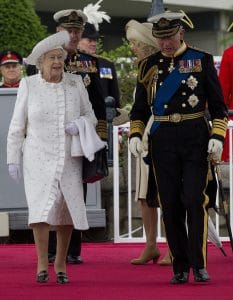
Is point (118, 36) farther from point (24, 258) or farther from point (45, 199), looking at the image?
point (45, 199)

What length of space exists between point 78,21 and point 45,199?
1707 millimetres

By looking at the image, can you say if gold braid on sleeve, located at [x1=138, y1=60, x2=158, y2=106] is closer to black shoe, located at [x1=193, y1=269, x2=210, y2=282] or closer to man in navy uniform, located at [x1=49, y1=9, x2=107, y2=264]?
man in navy uniform, located at [x1=49, y1=9, x2=107, y2=264]

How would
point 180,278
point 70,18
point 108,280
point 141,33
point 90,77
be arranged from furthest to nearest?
point 141,33, point 90,77, point 70,18, point 108,280, point 180,278

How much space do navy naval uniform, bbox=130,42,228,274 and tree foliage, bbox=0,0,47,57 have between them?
314 inches

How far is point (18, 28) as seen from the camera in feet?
55.5

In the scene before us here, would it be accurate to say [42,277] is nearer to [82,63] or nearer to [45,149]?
[45,149]

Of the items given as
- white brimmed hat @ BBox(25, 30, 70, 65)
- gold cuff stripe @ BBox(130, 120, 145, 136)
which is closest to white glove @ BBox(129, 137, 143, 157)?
gold cuff stripe @ BBox(130, 120, 145, 136)

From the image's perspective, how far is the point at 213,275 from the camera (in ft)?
31.1

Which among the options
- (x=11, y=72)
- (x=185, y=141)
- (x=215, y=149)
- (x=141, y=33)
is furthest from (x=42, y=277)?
(x=11, y=72)

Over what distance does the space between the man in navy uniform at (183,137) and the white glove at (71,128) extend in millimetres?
498

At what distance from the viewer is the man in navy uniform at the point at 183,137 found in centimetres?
871

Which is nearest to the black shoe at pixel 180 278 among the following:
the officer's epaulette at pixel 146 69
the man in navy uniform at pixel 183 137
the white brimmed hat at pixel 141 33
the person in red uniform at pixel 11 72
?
the man in navy uniform at pixel 183 137

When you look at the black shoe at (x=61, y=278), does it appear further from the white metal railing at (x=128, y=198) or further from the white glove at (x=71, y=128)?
the white metal railing at (x=128, y=198)

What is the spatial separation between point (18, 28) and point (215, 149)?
863cm
